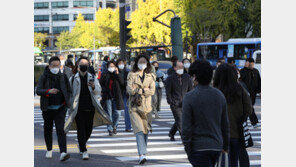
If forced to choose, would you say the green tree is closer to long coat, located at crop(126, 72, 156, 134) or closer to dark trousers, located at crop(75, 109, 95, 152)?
dark trousers, located at crop(75, 109, 95, 152)

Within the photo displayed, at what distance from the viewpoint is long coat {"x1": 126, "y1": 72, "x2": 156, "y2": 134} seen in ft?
29.0

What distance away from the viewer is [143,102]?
8.92 m

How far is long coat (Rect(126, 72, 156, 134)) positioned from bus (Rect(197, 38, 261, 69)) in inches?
1140

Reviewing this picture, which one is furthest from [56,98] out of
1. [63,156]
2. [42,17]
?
[42,17]

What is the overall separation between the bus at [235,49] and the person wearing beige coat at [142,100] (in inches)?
1139

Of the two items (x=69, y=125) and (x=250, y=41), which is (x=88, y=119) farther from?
(x=250, y=41)

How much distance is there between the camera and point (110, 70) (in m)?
12.4

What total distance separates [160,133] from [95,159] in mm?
3883

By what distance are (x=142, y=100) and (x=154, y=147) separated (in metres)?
2.04

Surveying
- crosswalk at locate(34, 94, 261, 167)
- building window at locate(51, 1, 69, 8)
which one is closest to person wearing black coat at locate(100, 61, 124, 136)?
crosswalk at locate(34, 94, 261, 167)

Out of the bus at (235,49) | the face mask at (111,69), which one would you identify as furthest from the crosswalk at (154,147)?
the bus at (235,49)

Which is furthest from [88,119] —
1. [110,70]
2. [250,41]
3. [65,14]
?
[65,14]

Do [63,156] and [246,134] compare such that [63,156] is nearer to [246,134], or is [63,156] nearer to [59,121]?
[59,121]
